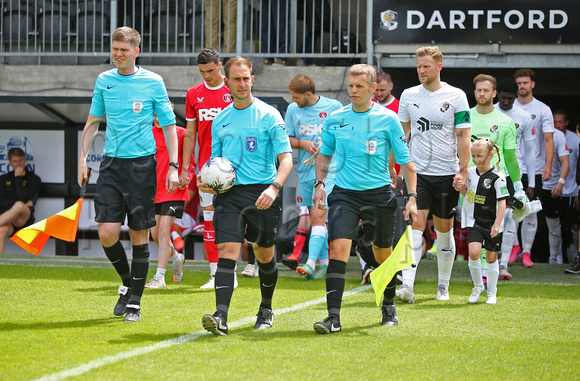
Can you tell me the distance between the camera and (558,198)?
1194cm

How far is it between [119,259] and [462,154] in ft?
10.3

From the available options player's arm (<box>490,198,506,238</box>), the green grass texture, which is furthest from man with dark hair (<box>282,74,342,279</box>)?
player's arm (<box>490,198,506,238</box>)

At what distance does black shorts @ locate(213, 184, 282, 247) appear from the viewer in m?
5.44

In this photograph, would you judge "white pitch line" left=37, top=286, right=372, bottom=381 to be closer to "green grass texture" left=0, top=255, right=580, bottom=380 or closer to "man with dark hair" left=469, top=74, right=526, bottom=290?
"green grass texture" left=0, top=255, right=580, bottom=380

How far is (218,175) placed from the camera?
538 centimetres

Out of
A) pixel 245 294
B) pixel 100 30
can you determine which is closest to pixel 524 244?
pixel 245 294

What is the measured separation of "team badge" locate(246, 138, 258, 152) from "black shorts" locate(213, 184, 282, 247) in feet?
0.84

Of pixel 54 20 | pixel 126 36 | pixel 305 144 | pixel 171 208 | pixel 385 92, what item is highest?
pixel 54 20

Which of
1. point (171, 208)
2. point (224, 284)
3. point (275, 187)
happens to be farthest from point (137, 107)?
point (171, 208)

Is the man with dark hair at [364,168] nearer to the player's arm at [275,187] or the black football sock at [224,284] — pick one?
the player's arm at [275,187]

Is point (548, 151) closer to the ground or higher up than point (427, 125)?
closer to the ground

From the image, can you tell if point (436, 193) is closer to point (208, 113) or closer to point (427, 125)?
point (427, 125)

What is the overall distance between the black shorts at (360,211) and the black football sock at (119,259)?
1687 mm

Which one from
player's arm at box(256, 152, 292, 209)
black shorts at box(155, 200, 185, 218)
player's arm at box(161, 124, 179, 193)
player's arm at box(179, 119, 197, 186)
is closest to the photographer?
player's arm at box(256, 152, 292, 209)
